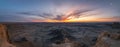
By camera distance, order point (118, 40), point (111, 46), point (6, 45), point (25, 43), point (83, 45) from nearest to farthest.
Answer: point (111, 46) → point (118, 40) → point (6, 45) → point (25, 43) → point (83, 45)

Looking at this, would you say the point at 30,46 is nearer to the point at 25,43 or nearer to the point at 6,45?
the point at 25,43

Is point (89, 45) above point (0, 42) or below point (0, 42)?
below

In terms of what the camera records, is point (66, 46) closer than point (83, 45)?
Yes

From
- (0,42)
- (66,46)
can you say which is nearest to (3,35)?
(0,42)

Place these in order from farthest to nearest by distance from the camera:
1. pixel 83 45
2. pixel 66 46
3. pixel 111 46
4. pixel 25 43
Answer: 1. pixel 83 45
2. pixel 25 43
3. pixel 66 46
4. pixel 111 46

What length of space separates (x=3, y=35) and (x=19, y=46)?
179 inches

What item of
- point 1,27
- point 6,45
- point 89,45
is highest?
point 1,27

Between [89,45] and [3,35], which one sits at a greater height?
[3,35]

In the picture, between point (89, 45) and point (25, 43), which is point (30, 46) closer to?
point (25, 43)

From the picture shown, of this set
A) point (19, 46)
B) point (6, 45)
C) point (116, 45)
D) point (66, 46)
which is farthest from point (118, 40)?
point (19, 46)

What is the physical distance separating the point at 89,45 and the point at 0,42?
416 inches

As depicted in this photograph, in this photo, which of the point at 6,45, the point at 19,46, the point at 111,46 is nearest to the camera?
the point at 111,46

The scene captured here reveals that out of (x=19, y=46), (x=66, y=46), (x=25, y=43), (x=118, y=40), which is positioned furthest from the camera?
(x=25, y=43)

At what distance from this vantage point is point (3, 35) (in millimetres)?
11836
